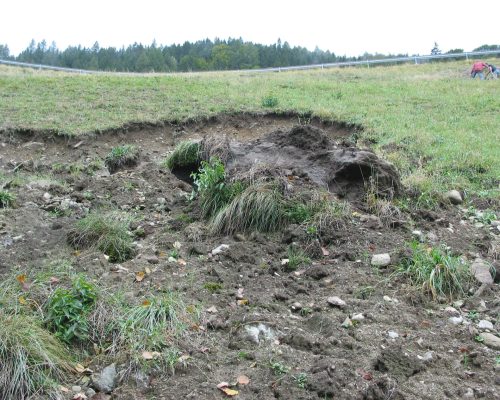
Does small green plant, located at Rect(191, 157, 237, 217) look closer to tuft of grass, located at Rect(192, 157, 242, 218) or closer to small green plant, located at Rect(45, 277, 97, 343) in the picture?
tuft of grass, located at Rect(192, 157, 242, 218)

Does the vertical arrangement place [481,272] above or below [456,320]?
above

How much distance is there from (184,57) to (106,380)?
191 feet

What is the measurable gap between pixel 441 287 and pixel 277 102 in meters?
7.43

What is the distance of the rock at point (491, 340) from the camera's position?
157 inches

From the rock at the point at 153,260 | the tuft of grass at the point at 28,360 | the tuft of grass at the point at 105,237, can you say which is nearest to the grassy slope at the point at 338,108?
the rock at the point at 153,260

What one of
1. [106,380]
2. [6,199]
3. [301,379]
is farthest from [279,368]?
[6,199]

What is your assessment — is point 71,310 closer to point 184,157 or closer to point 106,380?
point 106,380

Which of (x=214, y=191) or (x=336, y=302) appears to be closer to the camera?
(x=336, y=302)

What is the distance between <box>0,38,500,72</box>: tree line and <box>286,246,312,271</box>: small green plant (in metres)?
47.2

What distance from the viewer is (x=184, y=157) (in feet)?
26.2

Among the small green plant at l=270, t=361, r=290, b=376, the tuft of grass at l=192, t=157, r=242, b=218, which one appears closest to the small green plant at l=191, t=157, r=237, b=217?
the tuft of grass at l=192, t=157, r=242, b=218

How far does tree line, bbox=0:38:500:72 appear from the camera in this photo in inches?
2165

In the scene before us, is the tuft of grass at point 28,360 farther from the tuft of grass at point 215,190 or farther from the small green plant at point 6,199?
the small green plant at point 6,199

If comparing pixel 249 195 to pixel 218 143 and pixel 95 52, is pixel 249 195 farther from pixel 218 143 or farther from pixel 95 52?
pixel 95 52
